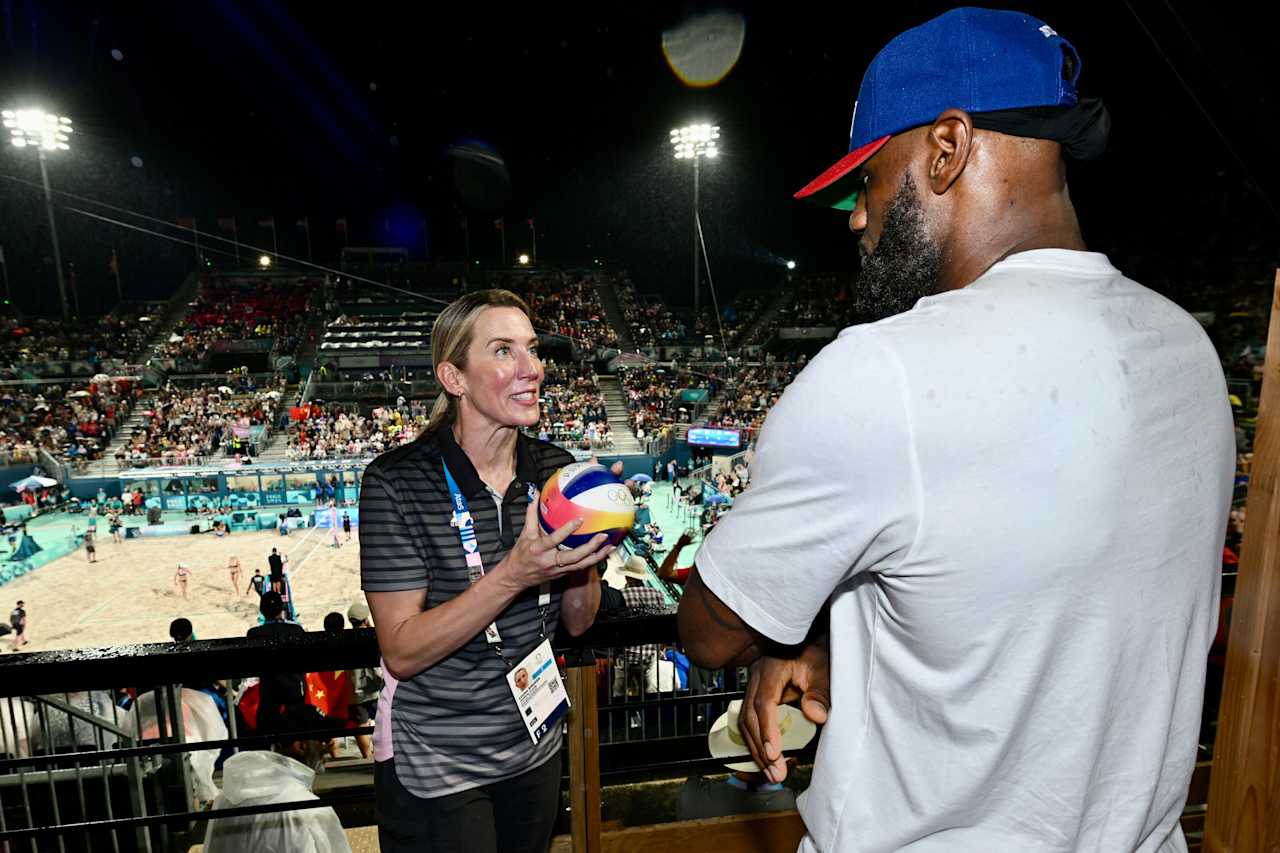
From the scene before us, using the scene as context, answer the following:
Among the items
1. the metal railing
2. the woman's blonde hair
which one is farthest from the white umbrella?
the woman's blonde hair

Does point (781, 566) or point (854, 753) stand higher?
point (781, 566)

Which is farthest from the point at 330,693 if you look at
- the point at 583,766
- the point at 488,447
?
the point at 488,447

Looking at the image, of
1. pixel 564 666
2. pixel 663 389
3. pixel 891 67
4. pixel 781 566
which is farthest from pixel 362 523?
pixel 663 389

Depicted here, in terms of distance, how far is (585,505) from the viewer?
1308mm

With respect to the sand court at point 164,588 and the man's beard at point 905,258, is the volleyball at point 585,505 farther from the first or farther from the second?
the sand court at point 164,588

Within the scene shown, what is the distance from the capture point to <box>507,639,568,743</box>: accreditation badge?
1.47m

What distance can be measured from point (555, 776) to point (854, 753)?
104 cm

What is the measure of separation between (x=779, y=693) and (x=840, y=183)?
69cm

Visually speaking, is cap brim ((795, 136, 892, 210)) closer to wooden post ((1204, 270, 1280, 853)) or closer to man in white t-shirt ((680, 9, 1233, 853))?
man in white t-shirt ((680, 9, 1233, 853))

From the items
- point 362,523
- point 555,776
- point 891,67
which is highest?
point 891,67

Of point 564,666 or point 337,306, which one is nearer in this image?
point 564,666

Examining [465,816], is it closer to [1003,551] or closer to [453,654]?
[453,654]

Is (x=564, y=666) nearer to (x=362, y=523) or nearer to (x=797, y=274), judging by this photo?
(x=362, y=523)

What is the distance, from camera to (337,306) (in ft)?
140
